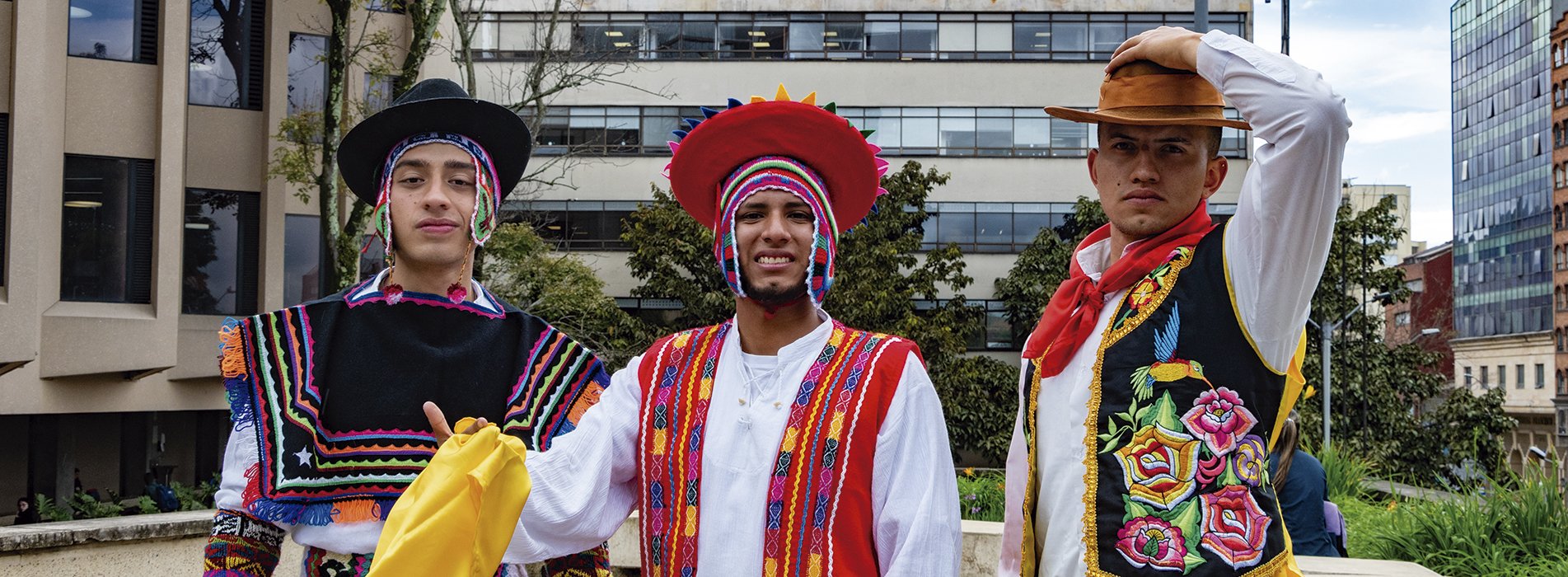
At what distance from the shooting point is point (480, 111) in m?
3.87

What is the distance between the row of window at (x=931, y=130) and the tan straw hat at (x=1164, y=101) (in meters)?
32.8

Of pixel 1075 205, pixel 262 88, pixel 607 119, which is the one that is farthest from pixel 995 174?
pixel 262 88

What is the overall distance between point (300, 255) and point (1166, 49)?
1934cm

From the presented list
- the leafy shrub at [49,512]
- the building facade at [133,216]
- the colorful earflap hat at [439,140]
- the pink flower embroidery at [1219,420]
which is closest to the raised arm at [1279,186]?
the pink flower embroidery at [1219,420]

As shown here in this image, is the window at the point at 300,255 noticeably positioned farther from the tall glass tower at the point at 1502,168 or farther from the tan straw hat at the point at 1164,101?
the tall glass tower at the point at 1502,168

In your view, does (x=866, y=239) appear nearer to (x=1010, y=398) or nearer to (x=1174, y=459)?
(x=1010, y=398)

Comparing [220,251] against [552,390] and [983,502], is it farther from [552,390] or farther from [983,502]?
[552,390]

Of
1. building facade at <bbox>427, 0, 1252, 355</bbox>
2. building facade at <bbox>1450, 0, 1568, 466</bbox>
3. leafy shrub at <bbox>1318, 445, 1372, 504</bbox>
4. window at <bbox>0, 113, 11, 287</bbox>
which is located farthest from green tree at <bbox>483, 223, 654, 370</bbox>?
building facade at <bbox>1450, 0, 1568, 466</bbox>

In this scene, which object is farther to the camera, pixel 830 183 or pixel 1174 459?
pixel 830 183

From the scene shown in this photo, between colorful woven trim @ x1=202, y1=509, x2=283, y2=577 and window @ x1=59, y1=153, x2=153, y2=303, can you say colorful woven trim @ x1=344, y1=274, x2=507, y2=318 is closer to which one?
colorful woven trim @ x1=202, y1=509, x2=283, y2=577

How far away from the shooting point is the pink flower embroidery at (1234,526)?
2.91 meters

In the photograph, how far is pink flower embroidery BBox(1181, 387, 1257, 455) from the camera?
2973 millimetres

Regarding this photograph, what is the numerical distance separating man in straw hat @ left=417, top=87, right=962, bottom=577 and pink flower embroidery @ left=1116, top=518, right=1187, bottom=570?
0.38 meters

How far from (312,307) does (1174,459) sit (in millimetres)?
2361
